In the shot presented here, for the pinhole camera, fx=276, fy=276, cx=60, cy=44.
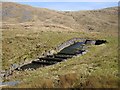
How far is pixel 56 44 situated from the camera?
56969mm

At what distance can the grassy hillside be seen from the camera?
53.9 feet

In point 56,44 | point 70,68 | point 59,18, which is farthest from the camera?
point 59,18

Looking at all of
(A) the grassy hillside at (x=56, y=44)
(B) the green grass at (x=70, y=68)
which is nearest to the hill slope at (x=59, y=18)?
(A) the grassy hillside at (x=56, y=44)

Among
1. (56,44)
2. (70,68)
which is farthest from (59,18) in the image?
(70,68)

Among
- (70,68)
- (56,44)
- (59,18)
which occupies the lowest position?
(56,44)

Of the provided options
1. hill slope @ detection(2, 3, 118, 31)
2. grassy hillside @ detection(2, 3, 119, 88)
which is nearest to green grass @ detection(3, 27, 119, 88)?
grassy hillside @ detection(2, 3, 119, 88)

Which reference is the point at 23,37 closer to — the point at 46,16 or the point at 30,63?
the point at 30,63

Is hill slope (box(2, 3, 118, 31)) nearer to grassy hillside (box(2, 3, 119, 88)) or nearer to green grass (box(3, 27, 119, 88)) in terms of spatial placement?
grassy hillside (box(2, 3, 119, 88))

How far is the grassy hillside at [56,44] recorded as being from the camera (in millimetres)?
16422

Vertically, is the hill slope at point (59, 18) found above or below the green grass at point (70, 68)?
above

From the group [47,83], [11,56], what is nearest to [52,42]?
[11,56]

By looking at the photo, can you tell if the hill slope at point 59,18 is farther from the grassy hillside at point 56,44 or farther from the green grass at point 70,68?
the green grass at point 70,68

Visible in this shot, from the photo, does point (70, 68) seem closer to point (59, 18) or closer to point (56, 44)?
point (56, 44)

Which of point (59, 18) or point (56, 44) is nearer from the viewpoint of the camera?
point (56, 44)
